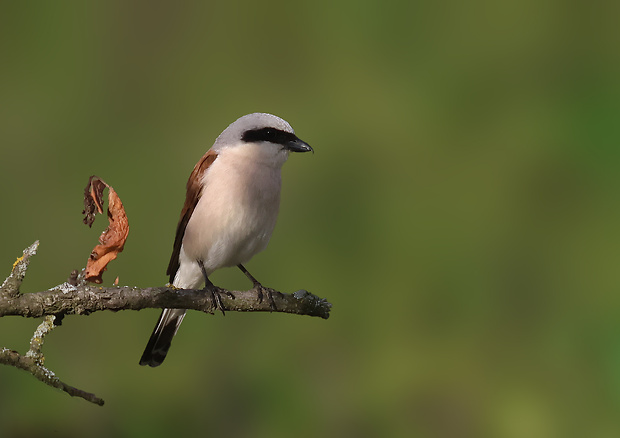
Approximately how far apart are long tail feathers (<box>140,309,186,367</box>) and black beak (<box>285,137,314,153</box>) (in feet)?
3.81

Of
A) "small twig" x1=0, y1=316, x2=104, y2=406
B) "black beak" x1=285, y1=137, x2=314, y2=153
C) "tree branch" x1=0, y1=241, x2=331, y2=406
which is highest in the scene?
"black beak" x1=285, y1=137, x2=314, y2=153

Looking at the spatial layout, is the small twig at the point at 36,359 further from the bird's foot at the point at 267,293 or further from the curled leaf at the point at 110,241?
the bird's foot at the point at 267,293

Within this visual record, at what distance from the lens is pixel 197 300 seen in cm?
284

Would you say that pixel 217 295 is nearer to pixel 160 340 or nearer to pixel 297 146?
pixel 160 340

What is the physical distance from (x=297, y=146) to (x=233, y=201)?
45 cm

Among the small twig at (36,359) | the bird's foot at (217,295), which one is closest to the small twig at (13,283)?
the small twig at (36,359)

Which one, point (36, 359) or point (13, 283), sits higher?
point (13, 283)

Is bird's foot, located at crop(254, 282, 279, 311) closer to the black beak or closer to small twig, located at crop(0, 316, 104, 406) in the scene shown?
the black beak

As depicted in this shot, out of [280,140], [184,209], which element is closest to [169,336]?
[184,209]

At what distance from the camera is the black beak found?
3674 millimetres

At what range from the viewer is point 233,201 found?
3.63 m

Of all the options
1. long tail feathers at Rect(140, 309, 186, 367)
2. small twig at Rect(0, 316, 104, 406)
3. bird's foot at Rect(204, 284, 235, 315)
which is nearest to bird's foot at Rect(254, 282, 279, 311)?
bird's foot at Rect(204, 284, 235, 315)

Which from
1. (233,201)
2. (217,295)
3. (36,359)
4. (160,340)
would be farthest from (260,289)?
(36,359)

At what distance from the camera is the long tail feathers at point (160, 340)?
388cm
